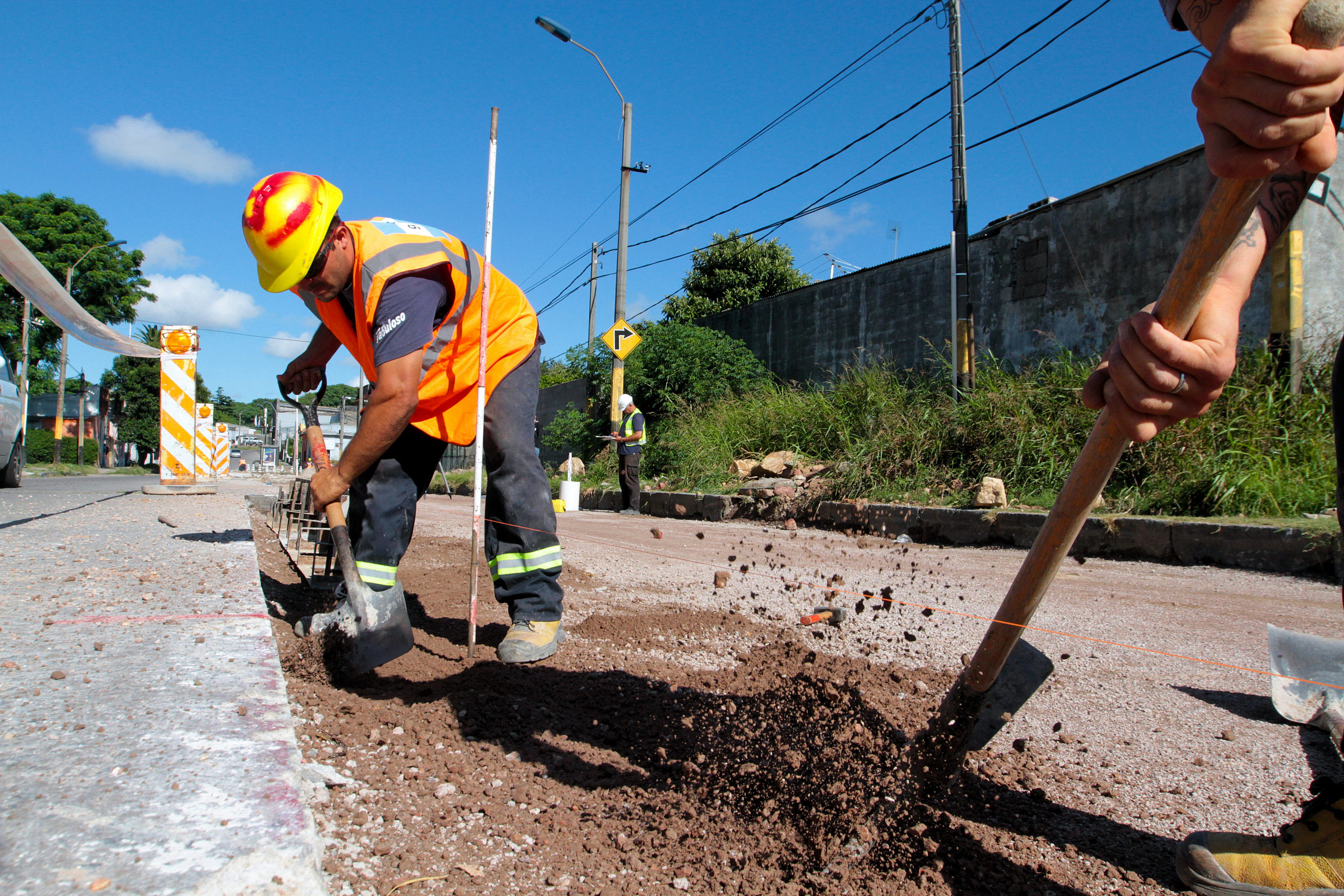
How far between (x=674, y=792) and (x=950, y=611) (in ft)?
6.64

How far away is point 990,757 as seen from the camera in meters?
1.93

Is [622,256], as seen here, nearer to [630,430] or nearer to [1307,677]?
[630,430]

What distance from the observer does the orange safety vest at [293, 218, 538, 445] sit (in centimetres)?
242

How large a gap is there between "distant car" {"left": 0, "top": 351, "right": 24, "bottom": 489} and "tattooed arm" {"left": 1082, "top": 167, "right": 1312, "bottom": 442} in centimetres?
1176

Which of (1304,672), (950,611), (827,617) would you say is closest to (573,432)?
(827,617)

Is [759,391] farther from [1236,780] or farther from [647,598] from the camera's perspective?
[1236,780]

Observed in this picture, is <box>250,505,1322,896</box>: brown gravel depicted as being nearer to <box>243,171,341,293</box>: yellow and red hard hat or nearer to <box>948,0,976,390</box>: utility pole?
<box>243,171,341,293</box>: yellow and red hard hat

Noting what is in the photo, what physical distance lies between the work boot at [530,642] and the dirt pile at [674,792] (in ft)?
0.16

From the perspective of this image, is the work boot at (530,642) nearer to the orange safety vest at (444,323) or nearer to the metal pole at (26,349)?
the orange safety vest at (444,323)

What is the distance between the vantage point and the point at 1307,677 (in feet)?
7.16

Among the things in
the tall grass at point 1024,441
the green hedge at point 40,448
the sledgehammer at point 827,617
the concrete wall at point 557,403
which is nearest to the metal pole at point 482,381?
Result: the sledgehammer at point 827,617

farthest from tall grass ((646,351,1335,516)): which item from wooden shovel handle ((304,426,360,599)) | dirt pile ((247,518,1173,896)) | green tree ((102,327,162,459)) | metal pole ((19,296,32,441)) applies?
green tree ((102,327,162,459))

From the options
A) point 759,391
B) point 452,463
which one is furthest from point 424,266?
point 452,463

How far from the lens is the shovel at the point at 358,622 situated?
7.66 feet
